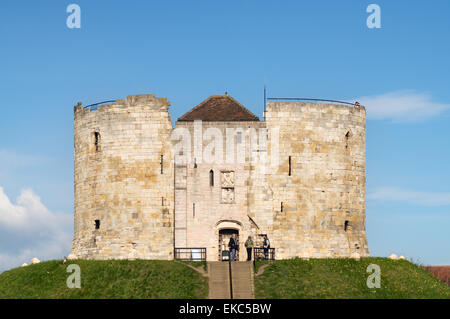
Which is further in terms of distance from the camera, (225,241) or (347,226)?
(347,226)

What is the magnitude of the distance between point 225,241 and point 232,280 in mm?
6993

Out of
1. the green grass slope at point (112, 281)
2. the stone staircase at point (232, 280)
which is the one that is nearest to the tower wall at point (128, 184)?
the green grass slope at point (112, 281)

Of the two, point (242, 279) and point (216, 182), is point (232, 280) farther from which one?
point (216, 182)

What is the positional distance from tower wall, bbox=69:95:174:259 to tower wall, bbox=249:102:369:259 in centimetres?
499

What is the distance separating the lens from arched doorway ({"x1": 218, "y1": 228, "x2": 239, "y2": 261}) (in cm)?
5156

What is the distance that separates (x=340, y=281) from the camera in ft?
148

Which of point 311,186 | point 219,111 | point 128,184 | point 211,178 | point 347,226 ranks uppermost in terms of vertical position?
point 219,111

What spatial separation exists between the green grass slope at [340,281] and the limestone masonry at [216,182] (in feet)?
13.7

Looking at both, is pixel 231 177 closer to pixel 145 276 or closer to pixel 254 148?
pixel 254 148

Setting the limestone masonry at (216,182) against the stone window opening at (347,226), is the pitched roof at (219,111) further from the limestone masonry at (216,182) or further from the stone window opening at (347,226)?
the stone window opening at (347,226)

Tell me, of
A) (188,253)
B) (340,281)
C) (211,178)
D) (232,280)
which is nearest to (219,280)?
(232,280)

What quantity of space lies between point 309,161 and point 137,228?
9997mm

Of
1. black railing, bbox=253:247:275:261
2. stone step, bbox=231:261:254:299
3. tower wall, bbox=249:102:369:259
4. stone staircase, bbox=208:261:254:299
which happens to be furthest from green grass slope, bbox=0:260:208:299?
tower wall, bbox=249:102:369:259
